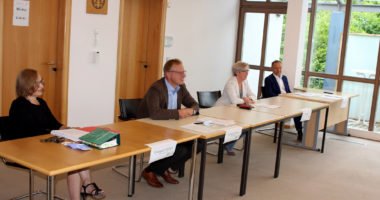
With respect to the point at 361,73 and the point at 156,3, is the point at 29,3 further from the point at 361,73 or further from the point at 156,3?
the point at 361,73

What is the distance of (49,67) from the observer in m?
5.35

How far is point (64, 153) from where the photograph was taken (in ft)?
8.30

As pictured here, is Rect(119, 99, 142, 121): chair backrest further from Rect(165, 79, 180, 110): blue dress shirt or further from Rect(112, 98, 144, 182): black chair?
Rect(165, 79, 180, 110): blue dress shirt

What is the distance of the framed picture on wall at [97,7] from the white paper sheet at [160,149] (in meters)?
3.04

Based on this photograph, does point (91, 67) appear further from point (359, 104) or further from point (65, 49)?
point (359, 104)

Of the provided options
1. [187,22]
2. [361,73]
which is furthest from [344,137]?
[187,22]

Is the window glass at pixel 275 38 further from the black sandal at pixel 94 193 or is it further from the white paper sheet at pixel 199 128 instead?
the black sandal at pixel 94 193

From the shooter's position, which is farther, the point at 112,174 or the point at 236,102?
the point at 236,102

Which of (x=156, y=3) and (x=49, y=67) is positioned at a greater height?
(x=156, y=3)

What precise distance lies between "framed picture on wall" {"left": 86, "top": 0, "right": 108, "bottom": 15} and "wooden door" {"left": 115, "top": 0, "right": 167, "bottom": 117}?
581 millimetres

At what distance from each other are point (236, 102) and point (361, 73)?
9.76 ft

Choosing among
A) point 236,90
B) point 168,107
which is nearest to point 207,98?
point 236,90

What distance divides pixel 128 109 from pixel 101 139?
1.60 m

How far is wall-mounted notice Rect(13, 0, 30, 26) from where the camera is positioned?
192 inches
